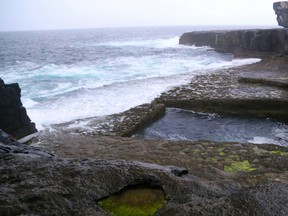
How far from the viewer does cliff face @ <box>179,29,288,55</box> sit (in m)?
34.7

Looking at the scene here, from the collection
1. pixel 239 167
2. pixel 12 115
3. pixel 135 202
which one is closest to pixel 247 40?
pixel 12 115

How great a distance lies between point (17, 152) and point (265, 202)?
4066 mm

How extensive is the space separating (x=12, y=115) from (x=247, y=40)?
3958cm

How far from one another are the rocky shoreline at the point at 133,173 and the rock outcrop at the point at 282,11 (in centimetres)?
8236

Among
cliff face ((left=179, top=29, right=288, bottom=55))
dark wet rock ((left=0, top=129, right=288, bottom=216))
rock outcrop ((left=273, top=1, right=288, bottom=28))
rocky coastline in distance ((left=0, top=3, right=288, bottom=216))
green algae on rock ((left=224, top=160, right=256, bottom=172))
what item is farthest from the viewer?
rock outcrop ((left=273, top=1, right=288, bottom=28))

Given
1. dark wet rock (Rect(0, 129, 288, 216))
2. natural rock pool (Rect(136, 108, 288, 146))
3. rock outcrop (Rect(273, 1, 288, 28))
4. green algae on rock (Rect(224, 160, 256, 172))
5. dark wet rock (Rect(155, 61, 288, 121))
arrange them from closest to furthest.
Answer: dark wet rock (Rect(0, 129, 288, 216))
green algae on rock (Rect(224, 160, 256, 172))
natural rock pool (Rect(136, 108, 288, 146))
dark wet rock (Rect(155, 61, 288, 121))
rock outcrop (Rect(273, 1, 288, 28))

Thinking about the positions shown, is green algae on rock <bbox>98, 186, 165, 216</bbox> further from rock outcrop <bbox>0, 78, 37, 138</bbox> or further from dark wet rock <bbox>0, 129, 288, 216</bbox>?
rock outcrop <bbox>0, 78, 37, 138</bbox>

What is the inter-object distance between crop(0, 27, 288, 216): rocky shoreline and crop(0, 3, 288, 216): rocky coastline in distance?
1cm

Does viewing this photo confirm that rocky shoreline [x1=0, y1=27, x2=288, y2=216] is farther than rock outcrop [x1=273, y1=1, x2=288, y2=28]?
No

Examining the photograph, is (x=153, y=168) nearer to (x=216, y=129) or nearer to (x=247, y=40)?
(x=216, y=129)

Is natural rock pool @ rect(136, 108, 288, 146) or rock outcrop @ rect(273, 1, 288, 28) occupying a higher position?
rock outcrop @ rect(273, 1, 288, 28)

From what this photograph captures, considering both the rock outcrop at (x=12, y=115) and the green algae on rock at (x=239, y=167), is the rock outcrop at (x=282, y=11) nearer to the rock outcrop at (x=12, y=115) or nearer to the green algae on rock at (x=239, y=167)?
the rock outcrop at (x=12, y=115)

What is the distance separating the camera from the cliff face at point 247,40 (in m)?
34.7

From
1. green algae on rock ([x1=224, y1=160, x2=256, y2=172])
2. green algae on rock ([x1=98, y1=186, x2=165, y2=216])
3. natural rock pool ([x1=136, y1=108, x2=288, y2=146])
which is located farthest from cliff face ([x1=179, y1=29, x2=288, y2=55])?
green algae on rock ([x1=98, y1=186, x2=165, y2=216])
